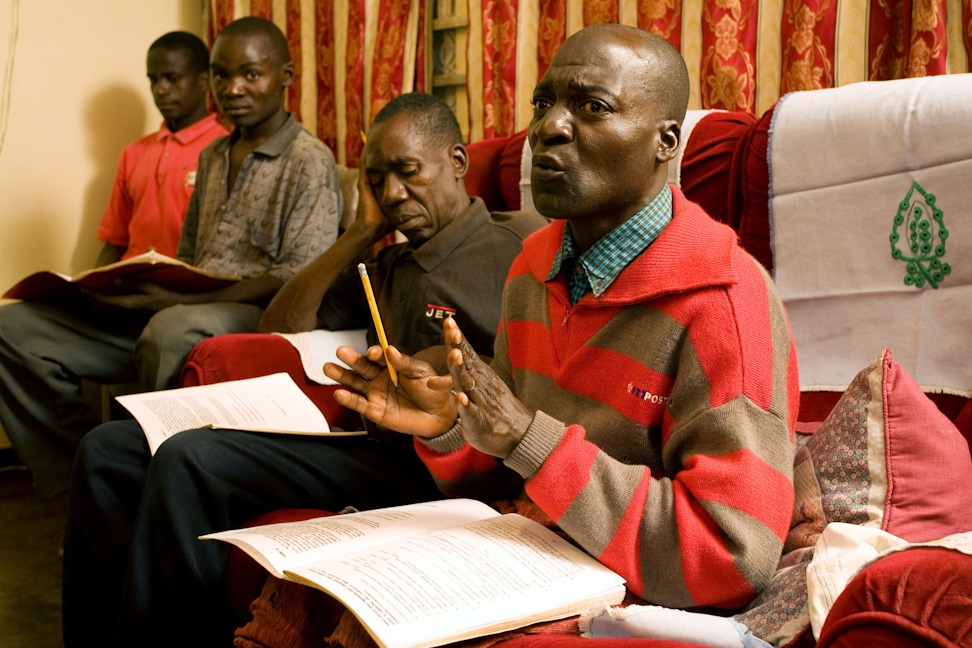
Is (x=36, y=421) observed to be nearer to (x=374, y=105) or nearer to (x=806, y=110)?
(x=374, y=105)

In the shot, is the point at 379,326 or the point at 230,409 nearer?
the point at 379,326

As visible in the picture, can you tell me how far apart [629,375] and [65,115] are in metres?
2.76

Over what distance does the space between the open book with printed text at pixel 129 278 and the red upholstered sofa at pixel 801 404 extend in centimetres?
31

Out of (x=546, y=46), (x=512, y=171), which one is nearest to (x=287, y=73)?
(x=546, y=46)

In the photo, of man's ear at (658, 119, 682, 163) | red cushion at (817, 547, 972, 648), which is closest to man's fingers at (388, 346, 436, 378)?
man's ear at (658, 119, 682, 163)

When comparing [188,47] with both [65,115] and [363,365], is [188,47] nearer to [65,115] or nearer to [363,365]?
[65,115]

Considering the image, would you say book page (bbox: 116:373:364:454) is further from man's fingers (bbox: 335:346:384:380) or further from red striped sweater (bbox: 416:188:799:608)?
red striped sweater (bbox: 416:188:799:608)

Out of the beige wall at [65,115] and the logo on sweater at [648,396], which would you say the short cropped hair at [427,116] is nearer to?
the logo on sweater at [648,396]

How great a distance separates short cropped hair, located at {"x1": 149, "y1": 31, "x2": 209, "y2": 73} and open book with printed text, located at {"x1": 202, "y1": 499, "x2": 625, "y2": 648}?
7.94 ft

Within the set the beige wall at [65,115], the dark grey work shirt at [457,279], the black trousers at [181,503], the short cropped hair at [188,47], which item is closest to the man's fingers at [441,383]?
the black trousers at [181,503]

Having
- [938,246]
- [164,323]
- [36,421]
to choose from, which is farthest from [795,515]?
[36,421]

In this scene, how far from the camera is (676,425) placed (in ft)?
3.36

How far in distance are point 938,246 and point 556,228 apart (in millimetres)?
551

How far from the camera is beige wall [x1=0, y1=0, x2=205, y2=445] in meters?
3.05
